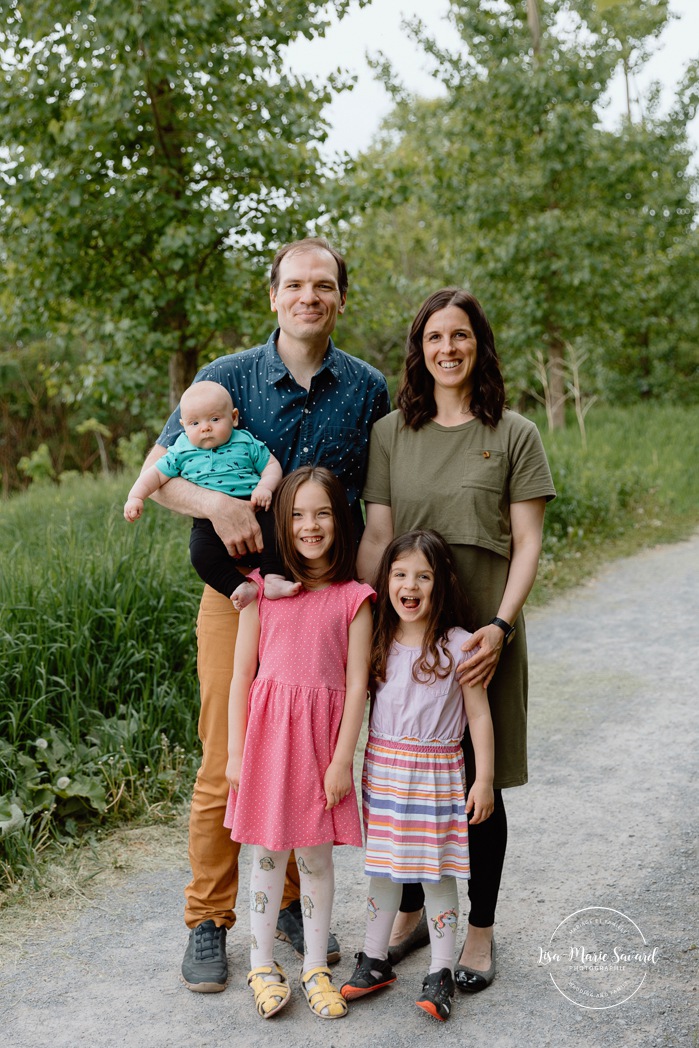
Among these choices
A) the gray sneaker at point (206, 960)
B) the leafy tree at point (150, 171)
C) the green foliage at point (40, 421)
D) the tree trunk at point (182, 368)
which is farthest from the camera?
the green foliage at point (40, 421)

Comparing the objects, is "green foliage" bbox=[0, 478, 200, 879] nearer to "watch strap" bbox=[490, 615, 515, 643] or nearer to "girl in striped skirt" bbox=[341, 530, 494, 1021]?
"girl in striped skirt" bbox=[341, 530, 494, 1021]

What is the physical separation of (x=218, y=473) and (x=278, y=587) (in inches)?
14.3

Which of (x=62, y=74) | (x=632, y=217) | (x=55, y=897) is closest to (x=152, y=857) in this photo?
(x=55, y=897)

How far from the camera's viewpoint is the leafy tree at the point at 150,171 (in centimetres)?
604

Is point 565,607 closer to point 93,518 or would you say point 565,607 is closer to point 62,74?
point 93,518

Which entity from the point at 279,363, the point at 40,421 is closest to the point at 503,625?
the point at 279,363

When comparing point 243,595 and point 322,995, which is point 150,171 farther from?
point 322,995

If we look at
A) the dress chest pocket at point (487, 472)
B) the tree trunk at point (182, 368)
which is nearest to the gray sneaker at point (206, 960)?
the dress chest pocket at point (487, 472)

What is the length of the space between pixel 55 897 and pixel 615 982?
180 centimetres

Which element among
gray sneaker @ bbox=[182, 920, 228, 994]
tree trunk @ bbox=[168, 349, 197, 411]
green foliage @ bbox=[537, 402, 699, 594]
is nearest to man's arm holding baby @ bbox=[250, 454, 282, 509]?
gray sneaker @ bbox=[182, 920, 228, 994]

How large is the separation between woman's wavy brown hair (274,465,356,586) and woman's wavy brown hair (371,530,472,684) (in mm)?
112

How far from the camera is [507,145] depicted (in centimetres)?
1329

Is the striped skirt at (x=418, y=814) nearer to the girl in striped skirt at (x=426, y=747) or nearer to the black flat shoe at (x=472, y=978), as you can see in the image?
the girl in striped skirt at (x=426, y=747)

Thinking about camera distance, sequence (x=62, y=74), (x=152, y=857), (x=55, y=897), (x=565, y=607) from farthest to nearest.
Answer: (x=565, y=607) → (x=62, y=74) → (x=152, y=857) → (x=55, y=897)
